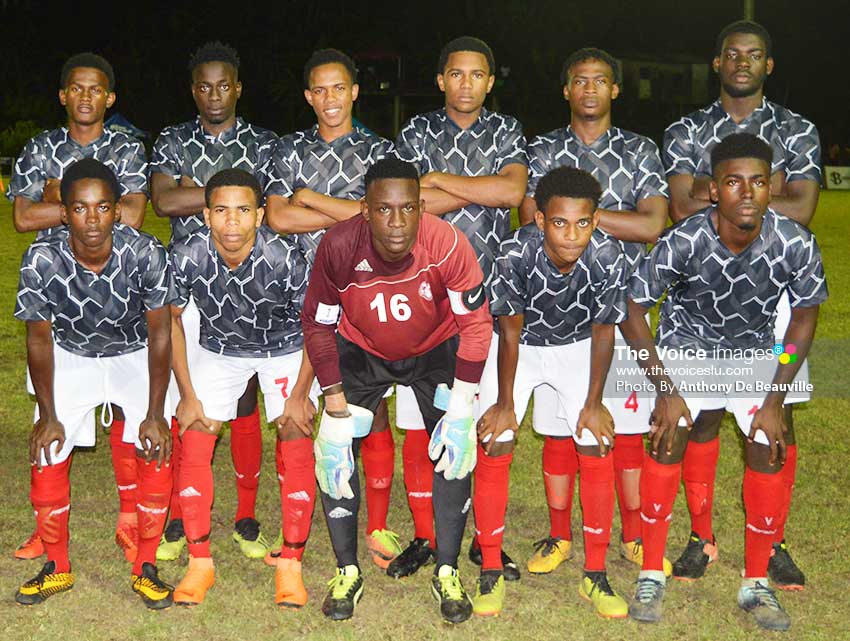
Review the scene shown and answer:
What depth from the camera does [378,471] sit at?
5438 mm

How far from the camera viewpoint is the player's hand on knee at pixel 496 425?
487 cm

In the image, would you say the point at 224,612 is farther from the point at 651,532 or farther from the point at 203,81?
the point at 203,81

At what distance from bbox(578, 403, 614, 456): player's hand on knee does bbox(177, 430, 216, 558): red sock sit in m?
1.77

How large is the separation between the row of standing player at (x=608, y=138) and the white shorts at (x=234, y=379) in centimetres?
68

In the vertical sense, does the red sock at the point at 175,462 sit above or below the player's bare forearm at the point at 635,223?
below

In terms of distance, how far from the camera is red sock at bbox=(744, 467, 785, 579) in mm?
4840

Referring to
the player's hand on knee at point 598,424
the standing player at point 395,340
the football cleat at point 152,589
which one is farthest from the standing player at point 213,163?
the player's hand on knee at point 598,424

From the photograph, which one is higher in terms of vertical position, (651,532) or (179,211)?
(179,211)

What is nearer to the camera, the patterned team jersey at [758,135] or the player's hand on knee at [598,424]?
the player's hand on knee at [598,424]

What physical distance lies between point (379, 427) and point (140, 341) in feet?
4.17

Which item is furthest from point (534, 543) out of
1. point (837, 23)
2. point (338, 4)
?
point (837, 23)

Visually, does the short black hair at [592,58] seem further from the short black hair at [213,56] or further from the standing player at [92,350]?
the standing player at [92,350]

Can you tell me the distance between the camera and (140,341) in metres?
5.06

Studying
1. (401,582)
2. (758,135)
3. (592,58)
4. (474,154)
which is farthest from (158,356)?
(758,135)
